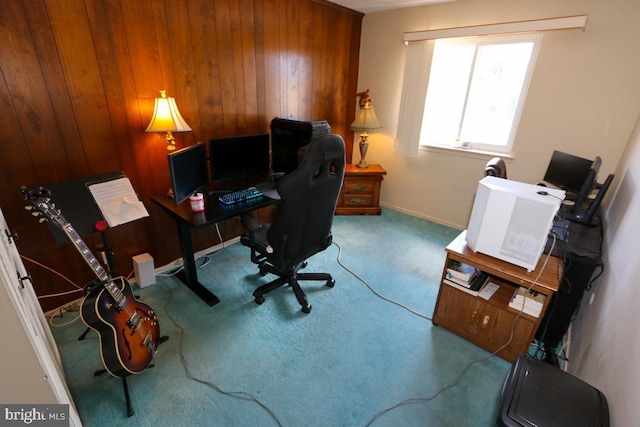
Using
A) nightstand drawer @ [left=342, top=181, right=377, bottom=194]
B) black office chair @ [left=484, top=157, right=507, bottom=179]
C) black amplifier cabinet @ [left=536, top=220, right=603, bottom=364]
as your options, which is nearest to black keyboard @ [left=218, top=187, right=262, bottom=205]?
nightstand drawer @ [left=342, top=181, right=377, bottom=194]

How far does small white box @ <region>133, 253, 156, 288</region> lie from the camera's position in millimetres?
2230

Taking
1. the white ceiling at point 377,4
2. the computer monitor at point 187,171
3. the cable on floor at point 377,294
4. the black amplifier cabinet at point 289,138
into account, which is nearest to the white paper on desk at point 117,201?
the computer monitor at point 187,171

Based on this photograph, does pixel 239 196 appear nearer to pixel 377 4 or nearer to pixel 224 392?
pixel 224 392

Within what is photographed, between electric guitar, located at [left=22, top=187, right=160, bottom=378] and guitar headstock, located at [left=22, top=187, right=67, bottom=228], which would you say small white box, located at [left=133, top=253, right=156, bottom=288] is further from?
guitar headstock, located at [left=22, top=187, right=67, bottom=228]

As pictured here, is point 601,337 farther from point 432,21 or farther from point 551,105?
point 432,21

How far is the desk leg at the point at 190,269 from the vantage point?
2.14m

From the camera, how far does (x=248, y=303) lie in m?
2.19

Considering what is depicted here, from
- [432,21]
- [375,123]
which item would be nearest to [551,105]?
[432,21]

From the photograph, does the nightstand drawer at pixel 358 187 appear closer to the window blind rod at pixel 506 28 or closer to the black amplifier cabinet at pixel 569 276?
the window blind rod at pixel 506 28

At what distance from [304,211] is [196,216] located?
0.76 m

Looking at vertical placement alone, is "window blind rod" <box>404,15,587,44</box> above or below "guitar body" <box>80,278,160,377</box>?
above

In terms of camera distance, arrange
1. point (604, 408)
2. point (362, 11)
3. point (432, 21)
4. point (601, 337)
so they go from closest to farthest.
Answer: point (604, 408) → point (601, 337) → point (432, 21) → point (362, 11)

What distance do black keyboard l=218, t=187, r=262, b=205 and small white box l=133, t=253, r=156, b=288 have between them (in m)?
0.76

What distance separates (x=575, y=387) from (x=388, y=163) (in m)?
3.09
